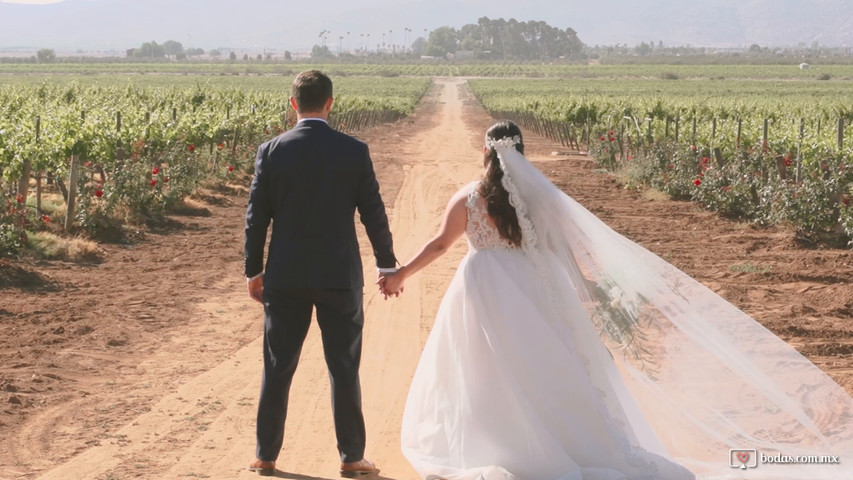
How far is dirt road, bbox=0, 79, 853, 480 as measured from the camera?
20.0ft

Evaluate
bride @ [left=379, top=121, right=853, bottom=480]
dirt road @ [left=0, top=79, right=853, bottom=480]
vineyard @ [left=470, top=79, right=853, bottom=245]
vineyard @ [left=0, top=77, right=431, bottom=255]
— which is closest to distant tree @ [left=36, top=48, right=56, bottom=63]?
vineyard @ [left=470, top=79, right=853, bottom=245]

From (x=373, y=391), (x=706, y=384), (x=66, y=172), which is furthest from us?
(x=66, y=172)

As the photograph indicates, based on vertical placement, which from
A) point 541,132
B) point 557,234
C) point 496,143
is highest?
point 496,143

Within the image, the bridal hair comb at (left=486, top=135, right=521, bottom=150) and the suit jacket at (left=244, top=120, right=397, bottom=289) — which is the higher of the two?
the bridal hair comb at (left=486, top=135, right=521, bottom=150)

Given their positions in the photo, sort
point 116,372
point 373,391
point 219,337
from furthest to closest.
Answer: point 219,337, point 116,372, point 373,391

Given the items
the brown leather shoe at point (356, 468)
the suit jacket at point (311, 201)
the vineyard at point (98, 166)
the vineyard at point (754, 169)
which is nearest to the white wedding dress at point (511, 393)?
the brown leather shoe at point (356, 468)

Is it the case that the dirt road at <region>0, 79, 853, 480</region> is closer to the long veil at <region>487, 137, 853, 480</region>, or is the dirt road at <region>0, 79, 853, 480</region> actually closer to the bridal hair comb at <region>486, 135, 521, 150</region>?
the long veil at <region>487, 137, 853, 480</region>

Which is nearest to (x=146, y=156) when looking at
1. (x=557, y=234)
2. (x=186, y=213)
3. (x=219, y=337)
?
(x=186, y=213)

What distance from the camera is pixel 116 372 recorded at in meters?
7.93

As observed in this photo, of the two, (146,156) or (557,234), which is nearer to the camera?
(557,234)

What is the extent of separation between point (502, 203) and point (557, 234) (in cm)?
36

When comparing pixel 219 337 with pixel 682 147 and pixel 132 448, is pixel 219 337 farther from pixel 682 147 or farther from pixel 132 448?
pixel 682 147

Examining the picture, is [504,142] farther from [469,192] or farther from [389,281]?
[389,281]

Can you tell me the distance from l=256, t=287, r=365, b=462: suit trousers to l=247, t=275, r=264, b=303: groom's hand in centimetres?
10
